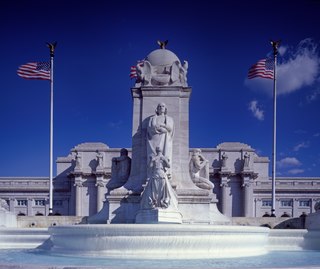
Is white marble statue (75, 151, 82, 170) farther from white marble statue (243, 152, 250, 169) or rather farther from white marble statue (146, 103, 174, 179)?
white marble statue (146, 103, 174, 179)

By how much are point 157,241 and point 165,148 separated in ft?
18.9

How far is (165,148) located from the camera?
59.1 feet

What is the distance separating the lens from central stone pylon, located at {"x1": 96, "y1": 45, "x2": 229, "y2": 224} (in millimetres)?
18234

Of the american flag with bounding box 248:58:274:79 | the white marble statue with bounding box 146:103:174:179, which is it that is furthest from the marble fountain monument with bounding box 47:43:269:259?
the american flag with bounding box 248:58:274:79

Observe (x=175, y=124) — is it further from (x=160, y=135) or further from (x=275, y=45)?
(x=275, y=45)

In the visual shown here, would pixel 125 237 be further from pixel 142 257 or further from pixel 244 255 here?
pixel 244 255

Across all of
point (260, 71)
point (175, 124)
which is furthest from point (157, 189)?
point (260, 71)

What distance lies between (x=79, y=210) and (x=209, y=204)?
5783 cm

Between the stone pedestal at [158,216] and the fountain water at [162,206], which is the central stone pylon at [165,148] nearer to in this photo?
the fountain water at [162,206]

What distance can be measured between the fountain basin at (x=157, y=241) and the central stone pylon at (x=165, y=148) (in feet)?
13.1

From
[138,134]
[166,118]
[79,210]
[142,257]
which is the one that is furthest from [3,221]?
[79,210]

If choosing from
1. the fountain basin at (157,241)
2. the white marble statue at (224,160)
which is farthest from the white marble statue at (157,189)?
the white marble statue at (224,160)

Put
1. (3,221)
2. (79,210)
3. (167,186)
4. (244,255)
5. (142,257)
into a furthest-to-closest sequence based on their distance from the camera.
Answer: (79,210) < (3,221) < (167,186) < (244,255) < (142,257)

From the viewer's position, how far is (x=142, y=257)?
12609mm
